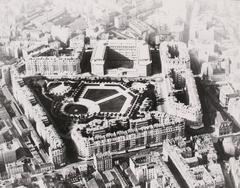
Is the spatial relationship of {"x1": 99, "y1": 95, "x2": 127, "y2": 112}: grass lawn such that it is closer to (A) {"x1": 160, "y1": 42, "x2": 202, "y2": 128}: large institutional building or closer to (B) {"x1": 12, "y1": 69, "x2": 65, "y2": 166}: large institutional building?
(A) {"x1": 160, "y1": 42, "x2": 202, "y2": 128}: large institutional building

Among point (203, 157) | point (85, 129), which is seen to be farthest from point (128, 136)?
point (203, 157)

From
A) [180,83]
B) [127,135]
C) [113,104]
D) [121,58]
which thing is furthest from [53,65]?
[127,135]

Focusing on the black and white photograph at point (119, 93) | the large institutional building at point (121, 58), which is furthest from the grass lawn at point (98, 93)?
the large institutional building at point (121, 58)

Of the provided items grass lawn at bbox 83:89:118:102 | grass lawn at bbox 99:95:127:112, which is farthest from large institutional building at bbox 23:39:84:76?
grass lawn at bbox 99:95:127:112

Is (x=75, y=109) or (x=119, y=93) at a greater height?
(x=119, y=93)

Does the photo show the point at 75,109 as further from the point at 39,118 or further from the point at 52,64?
the point at 52,64

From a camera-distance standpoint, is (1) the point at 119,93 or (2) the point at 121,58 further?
(2) the point at 121,58
